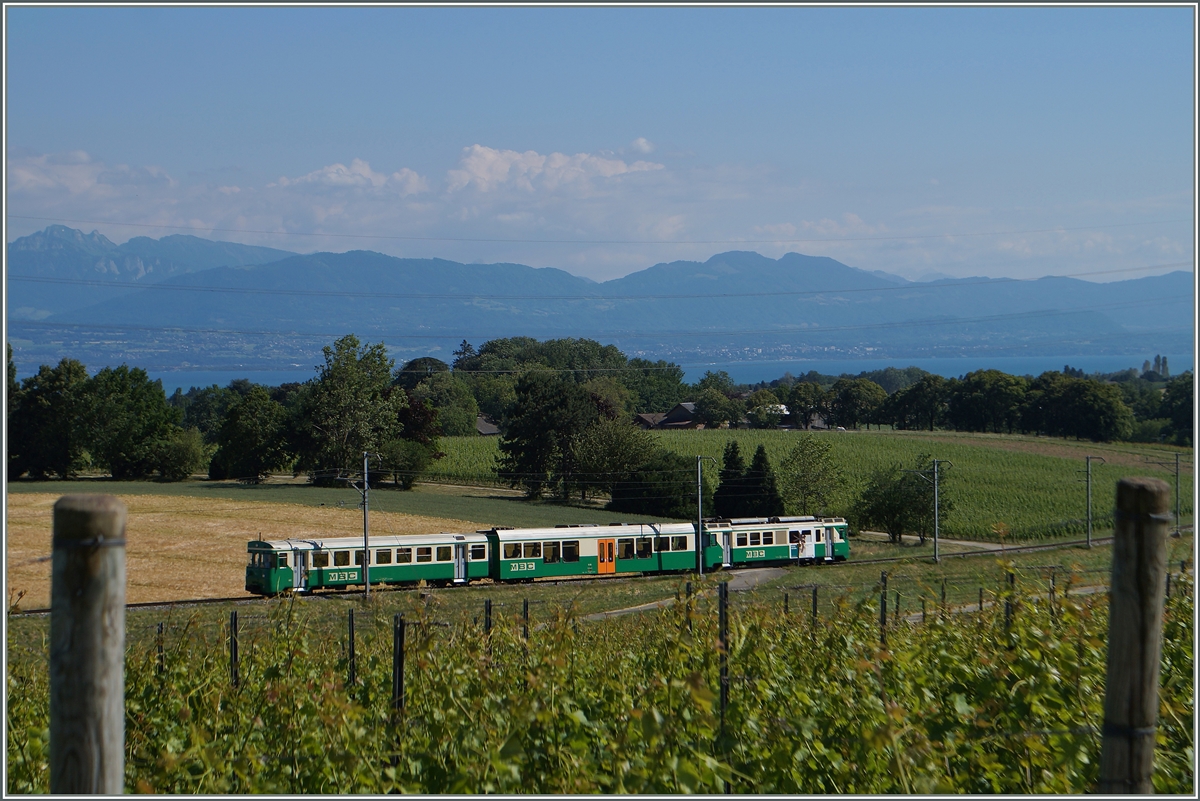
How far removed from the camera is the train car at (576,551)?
30.3 m

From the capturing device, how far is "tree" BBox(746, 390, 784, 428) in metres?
98.0

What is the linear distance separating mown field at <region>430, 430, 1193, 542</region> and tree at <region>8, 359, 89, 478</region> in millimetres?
25831

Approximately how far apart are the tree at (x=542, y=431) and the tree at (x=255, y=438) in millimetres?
15543

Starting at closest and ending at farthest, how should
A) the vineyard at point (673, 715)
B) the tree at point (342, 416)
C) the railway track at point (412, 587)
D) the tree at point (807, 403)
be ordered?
the vineyard at point (673, 715) < the railway track at point (412, 587) < the tree at point (342, 416) < the tree at point (807, 403)

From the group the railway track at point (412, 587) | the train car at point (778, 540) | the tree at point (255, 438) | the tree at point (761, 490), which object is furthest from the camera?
the tree at point (255, 438)

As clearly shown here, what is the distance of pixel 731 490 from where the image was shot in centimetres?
5409

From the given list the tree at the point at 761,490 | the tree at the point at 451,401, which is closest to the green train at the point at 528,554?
the tree at the point at 761,490

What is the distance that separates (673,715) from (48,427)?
244 ft

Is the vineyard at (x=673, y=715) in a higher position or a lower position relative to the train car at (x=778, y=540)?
higher

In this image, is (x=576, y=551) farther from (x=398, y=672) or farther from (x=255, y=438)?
(x=255, y=438)

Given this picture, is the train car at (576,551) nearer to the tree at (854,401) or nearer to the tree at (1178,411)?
the tree at (1178,411)

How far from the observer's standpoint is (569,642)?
443cm

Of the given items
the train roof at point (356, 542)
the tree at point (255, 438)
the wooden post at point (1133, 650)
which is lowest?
the train roof at point (356, 542)

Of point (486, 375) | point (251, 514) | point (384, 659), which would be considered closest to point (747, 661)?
point (384, 659)
